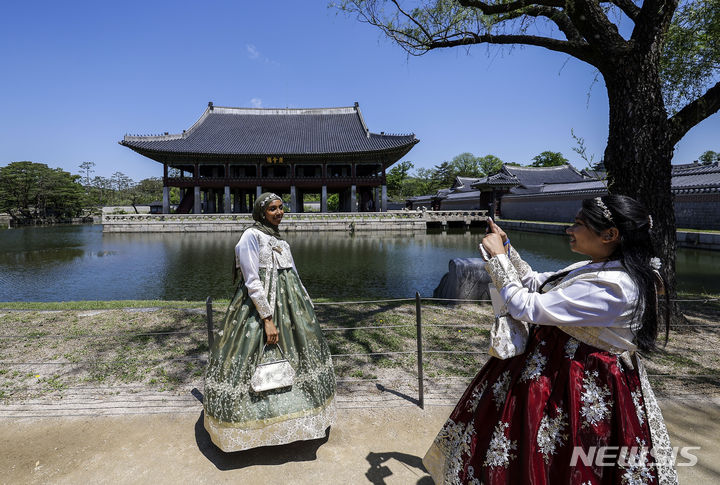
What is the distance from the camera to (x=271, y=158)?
28734 millimetres

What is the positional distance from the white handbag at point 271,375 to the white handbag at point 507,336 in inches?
49.9

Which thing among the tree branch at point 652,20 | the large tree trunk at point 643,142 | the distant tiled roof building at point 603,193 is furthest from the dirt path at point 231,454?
the distant tiled roof building at point 603,193

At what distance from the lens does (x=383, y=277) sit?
32.8ft

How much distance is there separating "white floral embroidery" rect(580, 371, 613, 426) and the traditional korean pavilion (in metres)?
27.0

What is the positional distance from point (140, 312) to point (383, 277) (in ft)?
20.2

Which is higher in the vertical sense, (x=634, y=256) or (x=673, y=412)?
(x=634, y=256)

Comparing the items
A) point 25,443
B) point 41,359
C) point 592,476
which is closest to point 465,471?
point 592,476

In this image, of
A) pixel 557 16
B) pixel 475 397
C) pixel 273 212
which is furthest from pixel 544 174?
pixel 475 397

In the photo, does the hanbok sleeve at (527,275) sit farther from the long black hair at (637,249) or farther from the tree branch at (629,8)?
the tree branch at (629,8)

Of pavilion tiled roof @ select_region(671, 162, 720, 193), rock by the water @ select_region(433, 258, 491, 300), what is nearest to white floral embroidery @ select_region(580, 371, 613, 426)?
rock by the water @ select_region(433, 258, 491, 300)

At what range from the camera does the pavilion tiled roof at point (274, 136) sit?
90.5 feet

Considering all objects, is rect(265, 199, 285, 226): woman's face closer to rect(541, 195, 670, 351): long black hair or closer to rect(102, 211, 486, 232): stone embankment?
rect(541, 195, 670, 351): long black hair

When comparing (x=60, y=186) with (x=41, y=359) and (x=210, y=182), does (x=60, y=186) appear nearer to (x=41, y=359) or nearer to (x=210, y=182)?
(x=210, y=182)

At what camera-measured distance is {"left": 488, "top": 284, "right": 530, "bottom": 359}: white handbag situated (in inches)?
54.1
